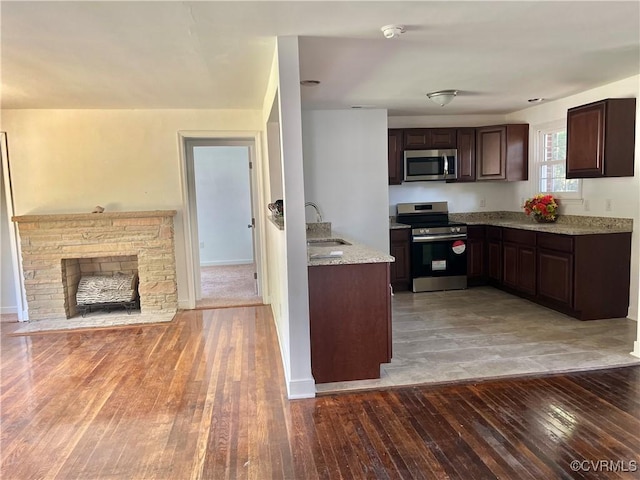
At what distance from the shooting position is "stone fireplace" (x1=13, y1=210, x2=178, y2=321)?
14.8ft

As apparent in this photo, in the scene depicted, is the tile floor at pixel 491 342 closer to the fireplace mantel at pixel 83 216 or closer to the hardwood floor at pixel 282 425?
the hardwood floor at pixel 282 425

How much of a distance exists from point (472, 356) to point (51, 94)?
439cm

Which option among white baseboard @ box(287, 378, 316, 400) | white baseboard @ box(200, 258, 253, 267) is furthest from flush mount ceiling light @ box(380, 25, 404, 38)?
white baseboard @ box(200, 258, 253, 267)

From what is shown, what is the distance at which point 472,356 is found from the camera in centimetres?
325

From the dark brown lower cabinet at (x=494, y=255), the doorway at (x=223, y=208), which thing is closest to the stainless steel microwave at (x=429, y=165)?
the dark brown lower cabinet at (x=494, y=255)

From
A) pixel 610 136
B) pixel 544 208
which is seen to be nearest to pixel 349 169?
pixel 544 208

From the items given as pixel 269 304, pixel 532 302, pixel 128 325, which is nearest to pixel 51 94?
pixel 128 325

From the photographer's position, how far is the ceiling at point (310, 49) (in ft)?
7.17

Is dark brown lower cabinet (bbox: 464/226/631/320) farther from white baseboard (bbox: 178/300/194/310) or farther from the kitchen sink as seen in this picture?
white baseboard (bbox: 178/300/194/310)

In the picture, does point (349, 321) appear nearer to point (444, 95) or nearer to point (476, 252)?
point (444, 95)

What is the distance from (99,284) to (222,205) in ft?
11.7

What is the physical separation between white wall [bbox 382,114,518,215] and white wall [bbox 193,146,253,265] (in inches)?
134

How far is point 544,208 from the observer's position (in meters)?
4.83

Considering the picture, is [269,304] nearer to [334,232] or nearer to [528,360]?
[334,232]
